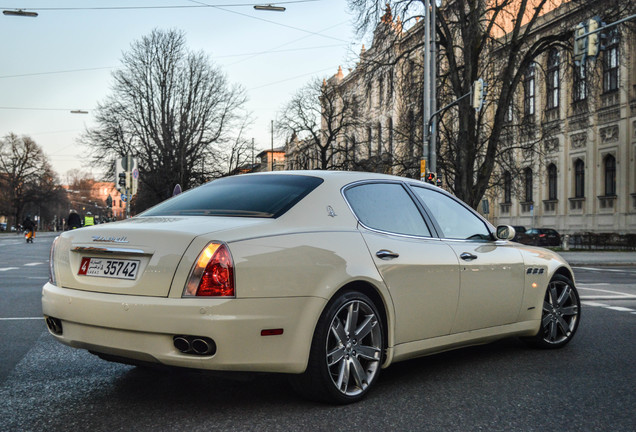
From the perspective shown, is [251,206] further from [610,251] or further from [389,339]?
[610,251]

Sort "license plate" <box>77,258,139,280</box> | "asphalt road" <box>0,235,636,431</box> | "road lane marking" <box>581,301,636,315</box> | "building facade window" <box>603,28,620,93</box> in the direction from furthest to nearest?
"building facade window" <box>603,28,620,93</box> < "road lane marking" <box>581,301,636,315</box> < "license plate" <box>77,258,139,280</box> < "asphalt road" <box>0,235,636,431</box>

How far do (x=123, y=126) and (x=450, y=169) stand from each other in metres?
25.1

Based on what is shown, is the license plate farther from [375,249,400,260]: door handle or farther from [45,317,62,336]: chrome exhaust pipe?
[375,249,400,260]: door handle

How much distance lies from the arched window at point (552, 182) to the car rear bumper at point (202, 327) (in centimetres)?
4544

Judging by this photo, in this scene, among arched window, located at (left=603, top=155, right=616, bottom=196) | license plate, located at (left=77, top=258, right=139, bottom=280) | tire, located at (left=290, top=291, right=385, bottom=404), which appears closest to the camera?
license plate, located at (left=77, top=258, right=139, bottom=280)

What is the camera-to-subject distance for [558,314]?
6.71 metres

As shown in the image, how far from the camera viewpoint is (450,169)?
3188 cm

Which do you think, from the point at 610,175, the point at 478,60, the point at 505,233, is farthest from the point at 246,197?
the point at 610,175

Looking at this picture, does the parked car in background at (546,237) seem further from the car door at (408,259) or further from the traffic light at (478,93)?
the car door at (408,259)

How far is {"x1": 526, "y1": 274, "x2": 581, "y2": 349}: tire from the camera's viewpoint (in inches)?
259

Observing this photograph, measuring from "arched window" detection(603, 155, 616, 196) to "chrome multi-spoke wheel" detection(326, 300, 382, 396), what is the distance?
40.1 metres

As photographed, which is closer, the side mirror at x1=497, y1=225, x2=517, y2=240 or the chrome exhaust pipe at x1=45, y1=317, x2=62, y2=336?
the chrome exhaust pipe at x1=45, y1=317, x2=62, y2=336

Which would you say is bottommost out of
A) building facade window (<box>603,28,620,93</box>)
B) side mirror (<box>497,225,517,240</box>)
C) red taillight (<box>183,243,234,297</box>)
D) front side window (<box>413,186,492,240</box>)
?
red taillight (<box>183,243,234,297</box>)

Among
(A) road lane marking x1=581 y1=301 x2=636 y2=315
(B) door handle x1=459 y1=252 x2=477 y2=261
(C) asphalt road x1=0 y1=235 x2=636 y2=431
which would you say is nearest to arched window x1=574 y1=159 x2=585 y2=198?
(A) road lane marking x1=581 y1=301 x2=636 y2=315
